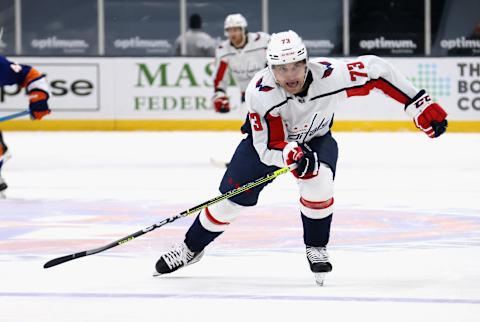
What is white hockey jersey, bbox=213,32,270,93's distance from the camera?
371 inches

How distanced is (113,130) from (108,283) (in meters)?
9.27

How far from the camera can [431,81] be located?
43.5 ft

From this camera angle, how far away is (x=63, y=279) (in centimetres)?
414

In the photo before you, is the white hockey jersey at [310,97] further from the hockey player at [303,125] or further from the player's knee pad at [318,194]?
the player's knee pad at [318,194]

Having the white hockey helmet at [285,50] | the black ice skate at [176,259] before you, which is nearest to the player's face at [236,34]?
the black ice skate at [176,259]

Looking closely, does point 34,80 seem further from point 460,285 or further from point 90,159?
point 460,285

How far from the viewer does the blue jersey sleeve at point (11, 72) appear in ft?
22.8

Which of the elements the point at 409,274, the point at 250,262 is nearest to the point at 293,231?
the point at 250,262

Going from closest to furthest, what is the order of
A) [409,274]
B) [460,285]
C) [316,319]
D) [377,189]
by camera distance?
[316,319] < [460,285] < [409,274] < [377,189]

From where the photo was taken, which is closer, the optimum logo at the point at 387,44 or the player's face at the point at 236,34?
the player's face at the point at 236,34

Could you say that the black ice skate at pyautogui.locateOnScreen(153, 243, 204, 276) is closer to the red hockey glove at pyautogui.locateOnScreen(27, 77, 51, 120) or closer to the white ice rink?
A: the white ice rink

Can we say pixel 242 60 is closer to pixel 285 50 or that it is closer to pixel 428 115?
pixel 428 115

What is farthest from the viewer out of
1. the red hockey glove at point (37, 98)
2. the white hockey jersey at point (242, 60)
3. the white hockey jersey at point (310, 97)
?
the white hockey jersey at point (242, 60)

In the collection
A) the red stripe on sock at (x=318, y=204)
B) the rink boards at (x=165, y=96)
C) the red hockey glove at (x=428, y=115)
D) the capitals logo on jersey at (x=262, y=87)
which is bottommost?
the rink boards at (x=165, y=96)
